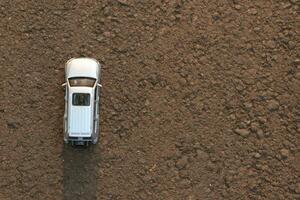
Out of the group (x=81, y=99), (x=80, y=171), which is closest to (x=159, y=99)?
(x=81, y=99)

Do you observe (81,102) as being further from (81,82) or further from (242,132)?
(242,132)

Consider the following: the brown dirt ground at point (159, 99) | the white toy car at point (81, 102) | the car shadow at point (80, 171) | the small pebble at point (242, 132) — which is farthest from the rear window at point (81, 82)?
the small pebble at point (242, 132)

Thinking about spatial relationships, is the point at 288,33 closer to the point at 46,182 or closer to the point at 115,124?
the point at 115,124

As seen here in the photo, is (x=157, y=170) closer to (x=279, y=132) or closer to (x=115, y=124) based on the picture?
(x=115, y=124)

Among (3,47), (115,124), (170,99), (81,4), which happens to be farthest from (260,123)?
(3,47)

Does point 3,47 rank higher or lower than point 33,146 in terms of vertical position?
higher

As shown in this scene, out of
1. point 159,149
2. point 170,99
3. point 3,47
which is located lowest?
point 159,149
